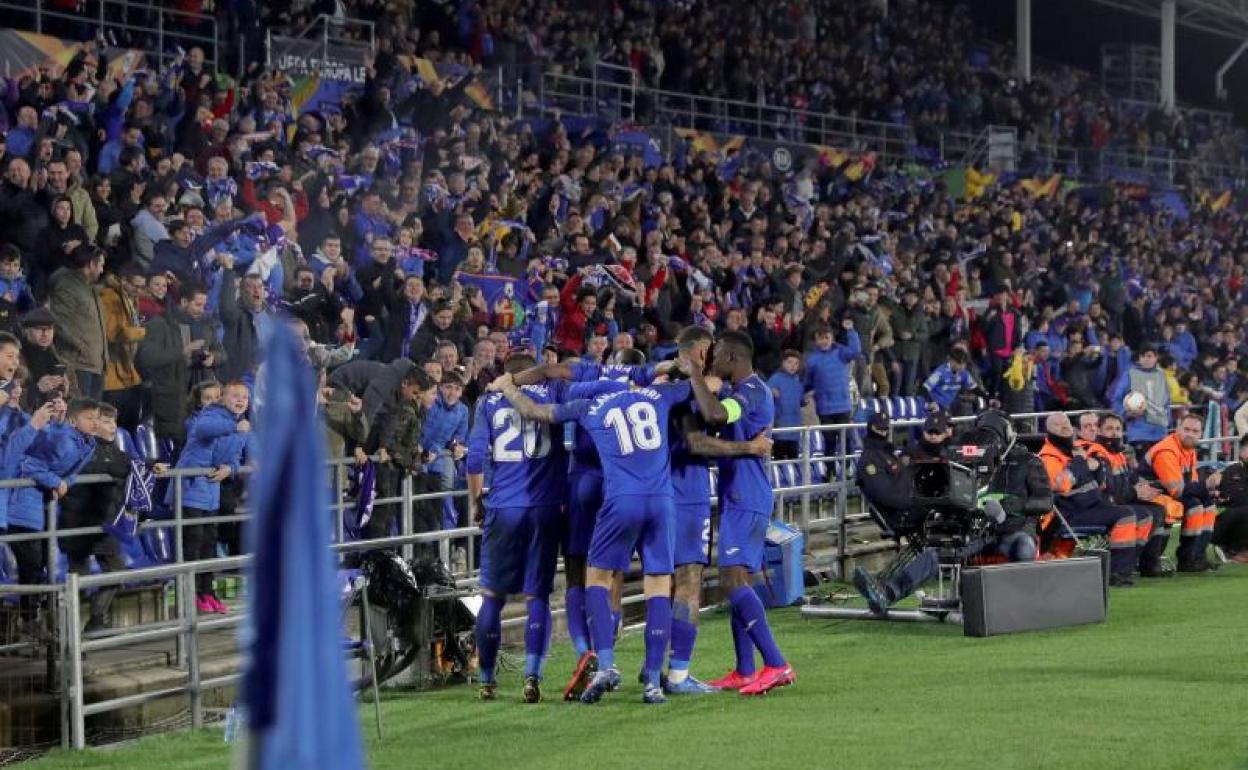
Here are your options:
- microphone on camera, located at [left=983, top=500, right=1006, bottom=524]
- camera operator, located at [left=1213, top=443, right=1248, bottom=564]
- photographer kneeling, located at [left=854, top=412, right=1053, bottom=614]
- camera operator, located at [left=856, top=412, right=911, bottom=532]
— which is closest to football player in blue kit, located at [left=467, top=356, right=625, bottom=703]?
photographer kneeling, located at [left=854, top=412, right=1053, bottom=614]

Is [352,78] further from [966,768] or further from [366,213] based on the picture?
[966,768]

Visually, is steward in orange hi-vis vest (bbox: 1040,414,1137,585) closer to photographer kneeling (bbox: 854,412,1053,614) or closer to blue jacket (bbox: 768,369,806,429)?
photographer kneeling (bbox: 854,412,1053,614)

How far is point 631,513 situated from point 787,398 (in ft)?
26.6

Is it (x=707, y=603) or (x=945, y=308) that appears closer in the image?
(x=707, y=603)

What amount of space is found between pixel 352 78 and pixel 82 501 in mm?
11165

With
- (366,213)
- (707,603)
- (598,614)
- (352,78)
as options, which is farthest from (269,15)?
(598,614)

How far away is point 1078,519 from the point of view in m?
15.4

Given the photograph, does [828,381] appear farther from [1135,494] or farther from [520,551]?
[520,551]

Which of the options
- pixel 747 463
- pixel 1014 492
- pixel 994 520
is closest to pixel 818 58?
pixel 1014 492

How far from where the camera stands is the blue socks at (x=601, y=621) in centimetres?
963

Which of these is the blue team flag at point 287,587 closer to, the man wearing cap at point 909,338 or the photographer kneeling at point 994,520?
the photographer kneeling at point 994,520

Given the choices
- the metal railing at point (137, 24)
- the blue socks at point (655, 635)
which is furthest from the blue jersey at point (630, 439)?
the metal railing at point (137, 24)

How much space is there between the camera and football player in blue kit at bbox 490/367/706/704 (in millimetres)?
9641

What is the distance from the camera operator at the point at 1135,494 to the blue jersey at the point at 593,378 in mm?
6926
